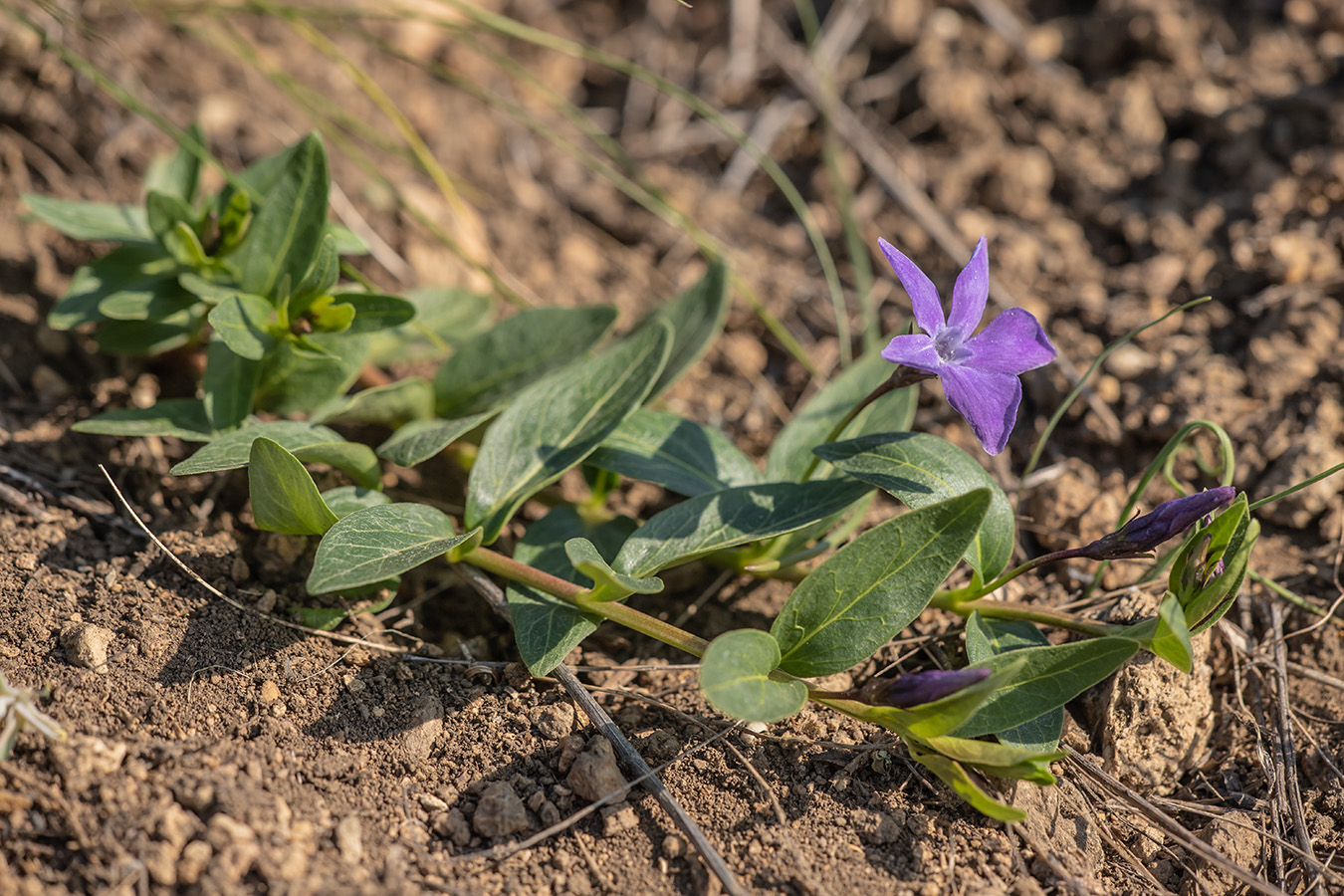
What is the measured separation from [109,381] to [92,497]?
0.54m

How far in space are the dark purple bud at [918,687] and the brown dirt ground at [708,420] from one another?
18 centimetres

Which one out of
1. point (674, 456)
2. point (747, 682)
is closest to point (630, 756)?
point (747, 682)

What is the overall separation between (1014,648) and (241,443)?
1.79m

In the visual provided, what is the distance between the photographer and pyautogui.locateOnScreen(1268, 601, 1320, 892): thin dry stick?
A: 6.68ft

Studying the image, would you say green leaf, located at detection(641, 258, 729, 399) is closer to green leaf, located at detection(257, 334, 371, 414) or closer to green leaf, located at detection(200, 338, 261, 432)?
green leaf, located at detection(257, 334, 371, 414)

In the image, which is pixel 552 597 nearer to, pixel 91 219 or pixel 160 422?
pixel 160 422

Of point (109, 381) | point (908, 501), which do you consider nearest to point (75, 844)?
point (109, 381)

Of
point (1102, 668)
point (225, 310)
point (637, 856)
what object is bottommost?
point (637, 856)

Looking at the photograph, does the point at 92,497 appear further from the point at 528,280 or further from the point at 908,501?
the point at 908,501

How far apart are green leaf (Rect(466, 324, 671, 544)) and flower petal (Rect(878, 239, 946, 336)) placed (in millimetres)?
679

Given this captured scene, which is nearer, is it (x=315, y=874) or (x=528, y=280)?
(x=315, y=874)

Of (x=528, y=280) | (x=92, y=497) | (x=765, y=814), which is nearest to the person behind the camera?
(x=765, y=814)

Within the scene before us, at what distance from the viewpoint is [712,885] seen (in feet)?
6.05

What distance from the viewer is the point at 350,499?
231cm
